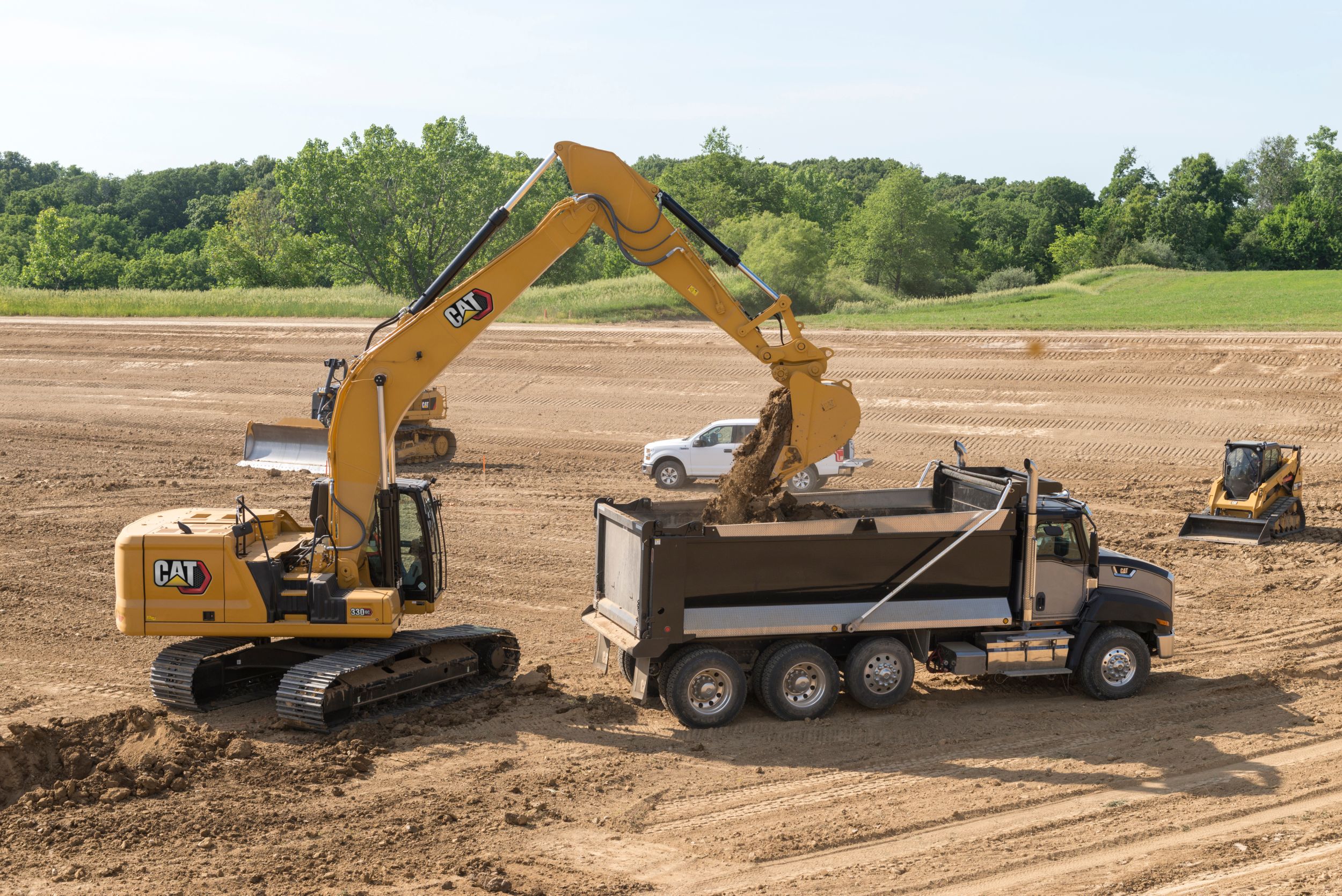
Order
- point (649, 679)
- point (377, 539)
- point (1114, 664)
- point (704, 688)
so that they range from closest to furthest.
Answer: point (704, 688) → point (377, 539) → point (649, 679) → point (1114, 664)

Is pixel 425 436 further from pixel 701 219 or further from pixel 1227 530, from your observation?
pixel 701 219

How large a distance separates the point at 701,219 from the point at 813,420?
212 ft

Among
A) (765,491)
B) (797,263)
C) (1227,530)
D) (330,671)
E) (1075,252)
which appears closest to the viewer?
(330,671)

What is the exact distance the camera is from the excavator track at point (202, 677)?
11.7 meters

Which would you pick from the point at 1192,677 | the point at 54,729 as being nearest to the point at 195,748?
the point at 54,729

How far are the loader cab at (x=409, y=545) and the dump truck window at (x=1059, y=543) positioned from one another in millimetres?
6312

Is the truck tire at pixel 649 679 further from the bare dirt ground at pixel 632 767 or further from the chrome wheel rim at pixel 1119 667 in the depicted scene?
the chrome wheel rim at pixel 1119 667

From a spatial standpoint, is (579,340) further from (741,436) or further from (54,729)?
(54,729)

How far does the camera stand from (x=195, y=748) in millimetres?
10695

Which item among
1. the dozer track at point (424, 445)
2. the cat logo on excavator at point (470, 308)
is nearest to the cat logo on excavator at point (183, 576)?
the cat logo on excavator at point (470, 308)

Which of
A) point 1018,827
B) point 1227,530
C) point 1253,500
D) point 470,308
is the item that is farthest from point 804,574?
point 1253,500

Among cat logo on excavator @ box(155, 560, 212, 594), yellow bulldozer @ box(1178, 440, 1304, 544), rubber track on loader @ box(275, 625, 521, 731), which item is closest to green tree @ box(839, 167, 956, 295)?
yellow bulldozer @ box(1178, 440, 1304, 544)

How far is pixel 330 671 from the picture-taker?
11.2m

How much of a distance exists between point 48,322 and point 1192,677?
4452 cm
